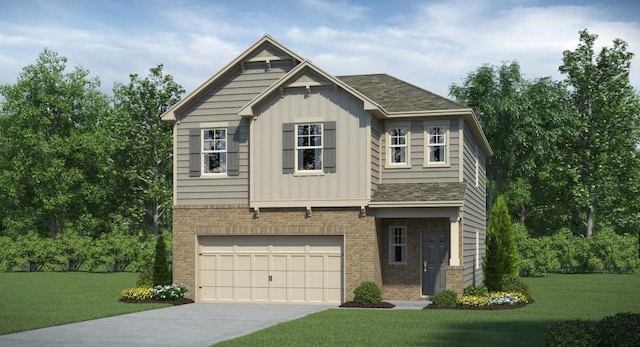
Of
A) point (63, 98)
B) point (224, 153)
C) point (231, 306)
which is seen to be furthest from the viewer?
point (63, 98)

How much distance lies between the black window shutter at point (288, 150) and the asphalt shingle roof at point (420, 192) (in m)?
2.87

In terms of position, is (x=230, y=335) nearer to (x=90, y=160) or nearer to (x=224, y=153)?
(x=224, y=153)

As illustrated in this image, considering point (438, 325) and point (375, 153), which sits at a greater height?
point (375, 153)

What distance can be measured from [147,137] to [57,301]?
2638 cm

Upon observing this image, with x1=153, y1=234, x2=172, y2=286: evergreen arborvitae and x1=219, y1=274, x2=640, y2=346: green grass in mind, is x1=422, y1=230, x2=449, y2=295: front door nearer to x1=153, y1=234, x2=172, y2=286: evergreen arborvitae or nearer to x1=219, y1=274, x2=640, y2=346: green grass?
x1=219, y1=274, x2=640, y2=346: green grass

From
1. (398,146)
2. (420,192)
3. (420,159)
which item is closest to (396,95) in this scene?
(398,146)

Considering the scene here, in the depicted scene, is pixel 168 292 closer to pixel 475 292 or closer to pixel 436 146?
pixel 475 292

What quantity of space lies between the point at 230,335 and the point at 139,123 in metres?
37.3

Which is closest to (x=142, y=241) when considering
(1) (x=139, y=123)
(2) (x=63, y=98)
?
(1) (x=139, y=123)

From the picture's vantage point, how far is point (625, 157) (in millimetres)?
53938

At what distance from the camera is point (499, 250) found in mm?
30250

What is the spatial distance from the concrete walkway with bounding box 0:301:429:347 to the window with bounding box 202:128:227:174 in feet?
16.1

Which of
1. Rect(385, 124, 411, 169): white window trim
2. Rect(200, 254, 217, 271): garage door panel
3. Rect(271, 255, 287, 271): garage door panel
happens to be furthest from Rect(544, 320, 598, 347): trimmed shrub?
Rect(200, 254, 217, 271): garage door panel

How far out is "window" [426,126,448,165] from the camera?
28047 millimetres
